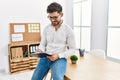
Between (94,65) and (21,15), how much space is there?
242 cm

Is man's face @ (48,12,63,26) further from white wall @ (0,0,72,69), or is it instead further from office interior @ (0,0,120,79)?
white wall @ (0,0,72,69)

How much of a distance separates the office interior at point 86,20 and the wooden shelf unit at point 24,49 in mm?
130

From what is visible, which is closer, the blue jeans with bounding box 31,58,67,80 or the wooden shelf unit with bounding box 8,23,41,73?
the blue jeans with bounding box 31,58,67,80

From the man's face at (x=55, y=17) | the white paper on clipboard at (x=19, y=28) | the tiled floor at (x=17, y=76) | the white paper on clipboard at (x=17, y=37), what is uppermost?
the man's face at (x=55, y=17)

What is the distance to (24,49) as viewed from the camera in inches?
148

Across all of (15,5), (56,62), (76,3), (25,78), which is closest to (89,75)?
(56,62)

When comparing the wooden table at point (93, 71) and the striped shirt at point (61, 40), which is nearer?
the wooden table at point (93, 71)

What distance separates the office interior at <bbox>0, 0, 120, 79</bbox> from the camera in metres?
3.26

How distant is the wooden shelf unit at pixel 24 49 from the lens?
354cm

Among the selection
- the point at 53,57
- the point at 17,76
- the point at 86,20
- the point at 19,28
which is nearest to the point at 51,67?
the point at 53,57

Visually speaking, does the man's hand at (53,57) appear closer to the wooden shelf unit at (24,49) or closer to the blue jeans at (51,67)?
the blue jeans at (51,67)

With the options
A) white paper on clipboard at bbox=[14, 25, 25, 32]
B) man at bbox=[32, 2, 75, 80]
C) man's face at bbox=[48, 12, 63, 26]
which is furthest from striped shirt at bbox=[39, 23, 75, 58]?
white paper on clipboard at bbox=[14, 25, 25, 32]

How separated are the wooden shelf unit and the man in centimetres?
179

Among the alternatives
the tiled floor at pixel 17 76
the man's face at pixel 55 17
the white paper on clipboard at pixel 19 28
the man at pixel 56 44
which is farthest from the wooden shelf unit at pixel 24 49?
the man's face at pixel 55 17
